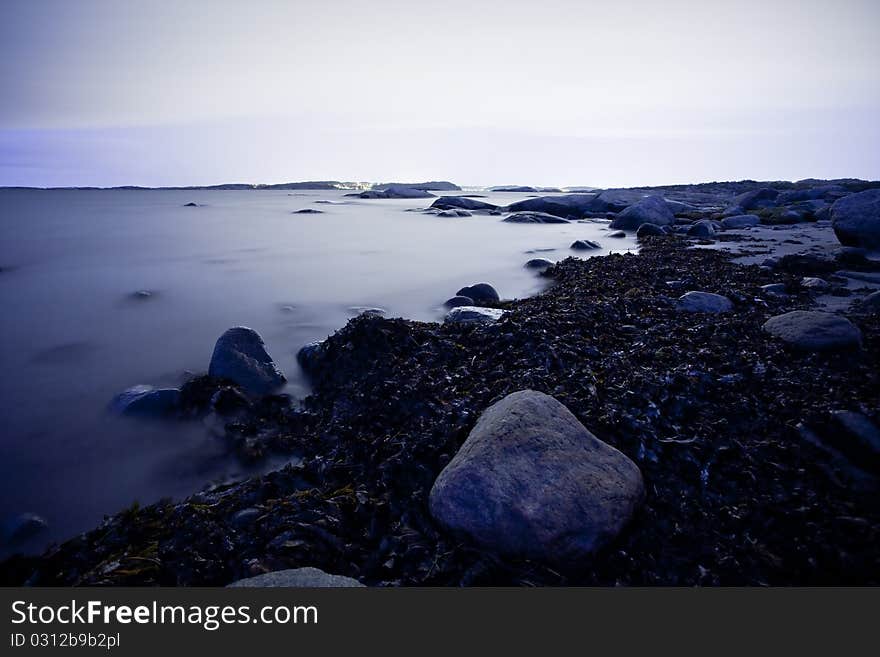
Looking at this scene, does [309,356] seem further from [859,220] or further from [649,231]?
[649,231]

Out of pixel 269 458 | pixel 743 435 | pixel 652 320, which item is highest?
pixel 652 320

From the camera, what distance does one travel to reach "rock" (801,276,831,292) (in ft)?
20.3

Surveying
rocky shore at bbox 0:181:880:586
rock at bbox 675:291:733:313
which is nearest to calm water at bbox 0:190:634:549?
rocky shore at bbox 0:181:880:586

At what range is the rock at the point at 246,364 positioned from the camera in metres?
4.25

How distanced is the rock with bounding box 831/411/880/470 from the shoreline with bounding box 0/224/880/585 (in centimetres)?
6

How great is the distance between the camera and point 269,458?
332 centimetres

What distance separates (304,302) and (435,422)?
5378 millimetres

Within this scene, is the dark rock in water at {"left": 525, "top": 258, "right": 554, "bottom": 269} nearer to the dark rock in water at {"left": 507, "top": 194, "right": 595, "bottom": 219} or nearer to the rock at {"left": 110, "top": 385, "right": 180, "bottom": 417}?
the rock at {"left": 110, "top": 385, "right": 180, "bottom": 417}

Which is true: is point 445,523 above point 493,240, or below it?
below

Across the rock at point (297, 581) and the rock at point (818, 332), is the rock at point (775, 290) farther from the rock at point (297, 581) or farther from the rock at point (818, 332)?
the rock at point (297, 581)

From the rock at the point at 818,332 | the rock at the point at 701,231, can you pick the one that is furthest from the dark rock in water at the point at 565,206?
the rock at the point at 818,332

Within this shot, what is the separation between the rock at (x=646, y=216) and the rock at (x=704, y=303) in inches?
569
